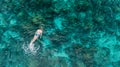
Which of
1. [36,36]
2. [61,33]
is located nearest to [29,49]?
[36,36]

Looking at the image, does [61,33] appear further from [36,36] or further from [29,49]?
[29,49]

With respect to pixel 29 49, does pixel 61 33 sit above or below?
above

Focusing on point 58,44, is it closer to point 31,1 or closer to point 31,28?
point 31,28

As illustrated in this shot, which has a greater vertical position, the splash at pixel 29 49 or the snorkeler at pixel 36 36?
the snorkeler at pixel 36 36

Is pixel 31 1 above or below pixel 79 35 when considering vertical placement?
above

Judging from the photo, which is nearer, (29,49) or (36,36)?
(29,49)

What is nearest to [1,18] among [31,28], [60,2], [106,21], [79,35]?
[31,28]

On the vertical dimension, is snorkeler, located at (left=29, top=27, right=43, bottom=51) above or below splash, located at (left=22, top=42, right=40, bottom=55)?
above

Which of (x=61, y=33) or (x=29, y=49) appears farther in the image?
(x=61, y=33)
